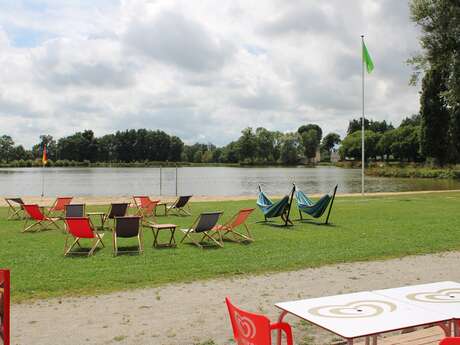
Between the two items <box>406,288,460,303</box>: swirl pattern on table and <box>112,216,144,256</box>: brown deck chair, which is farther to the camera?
<box>112,216,144,256</box>: brown deck chair

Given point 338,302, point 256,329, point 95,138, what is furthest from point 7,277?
point 95,138

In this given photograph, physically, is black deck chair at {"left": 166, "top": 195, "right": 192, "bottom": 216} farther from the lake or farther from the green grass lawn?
the lake

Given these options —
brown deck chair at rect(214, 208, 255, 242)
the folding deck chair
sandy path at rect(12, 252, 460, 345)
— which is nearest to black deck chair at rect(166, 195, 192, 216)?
the folding deck chair

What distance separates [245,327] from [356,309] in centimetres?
85

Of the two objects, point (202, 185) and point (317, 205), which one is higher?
point (317, 205)

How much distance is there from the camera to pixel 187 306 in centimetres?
576

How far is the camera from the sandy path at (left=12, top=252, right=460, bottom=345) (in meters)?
4.71

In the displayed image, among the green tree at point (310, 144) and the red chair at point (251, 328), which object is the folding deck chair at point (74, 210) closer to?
the red chair at point (251, 328)

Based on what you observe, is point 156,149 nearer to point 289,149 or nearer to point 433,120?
point 289,149

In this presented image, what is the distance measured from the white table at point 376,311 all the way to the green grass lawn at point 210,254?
391 centimetres

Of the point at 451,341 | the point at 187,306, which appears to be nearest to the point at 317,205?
the point at 187,306

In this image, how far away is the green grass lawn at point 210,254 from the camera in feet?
23.4

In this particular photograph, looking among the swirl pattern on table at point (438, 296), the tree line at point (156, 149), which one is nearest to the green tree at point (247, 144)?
the tree line at point (156, 149)

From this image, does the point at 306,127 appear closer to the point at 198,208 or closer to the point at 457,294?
the point at 198,208
